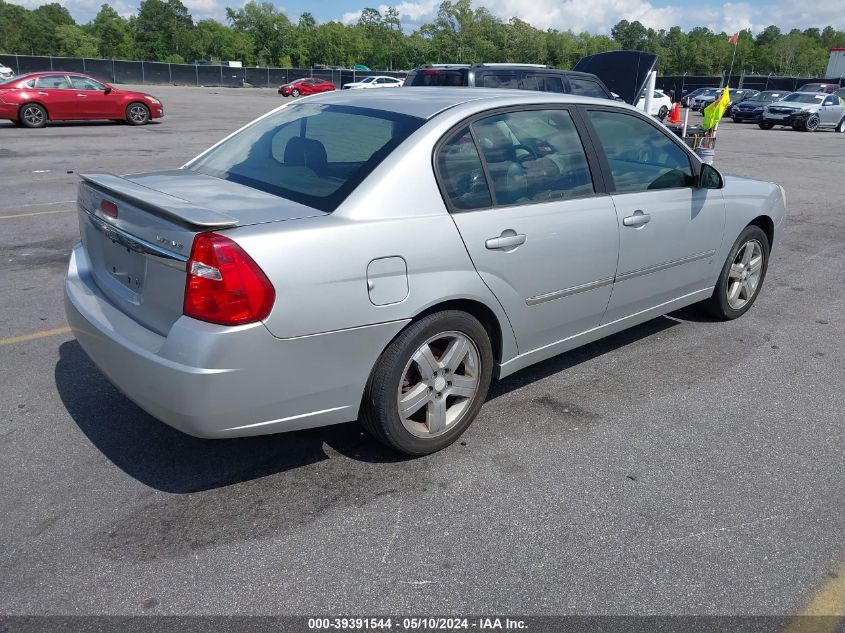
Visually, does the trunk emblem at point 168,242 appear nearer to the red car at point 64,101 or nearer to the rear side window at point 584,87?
the rear side window at point 584,87

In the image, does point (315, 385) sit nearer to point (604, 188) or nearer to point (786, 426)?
point (604, 188)

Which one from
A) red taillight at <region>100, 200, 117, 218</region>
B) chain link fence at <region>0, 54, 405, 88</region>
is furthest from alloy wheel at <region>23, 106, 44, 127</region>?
chain link fence at <region>0, 54, 405, 88</region>

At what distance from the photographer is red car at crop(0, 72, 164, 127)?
18547 mm

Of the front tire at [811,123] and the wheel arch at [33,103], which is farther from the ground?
the front tire at [811,123]

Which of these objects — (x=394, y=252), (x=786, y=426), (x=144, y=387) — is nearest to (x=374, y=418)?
(x=394, y=252)

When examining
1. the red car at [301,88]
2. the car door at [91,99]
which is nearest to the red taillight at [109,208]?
the car door at [91,99]

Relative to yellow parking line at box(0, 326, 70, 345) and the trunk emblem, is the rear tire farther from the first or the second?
the trunk emblem

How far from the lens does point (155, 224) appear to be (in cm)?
294

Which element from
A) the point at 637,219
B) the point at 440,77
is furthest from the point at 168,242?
the point at 440,77

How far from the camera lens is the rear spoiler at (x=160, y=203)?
277 centimetres

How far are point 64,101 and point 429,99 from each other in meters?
18.8

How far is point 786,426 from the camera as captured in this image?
12.8 feet

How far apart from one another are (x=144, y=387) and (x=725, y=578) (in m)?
2.38

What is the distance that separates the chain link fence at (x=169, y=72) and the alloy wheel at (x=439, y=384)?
5418 centimetres
